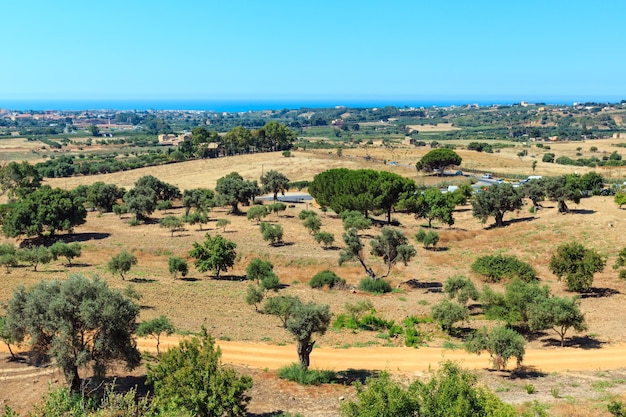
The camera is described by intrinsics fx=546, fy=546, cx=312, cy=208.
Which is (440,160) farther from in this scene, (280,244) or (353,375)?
(353,375)

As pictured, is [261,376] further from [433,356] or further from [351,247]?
[351,247]

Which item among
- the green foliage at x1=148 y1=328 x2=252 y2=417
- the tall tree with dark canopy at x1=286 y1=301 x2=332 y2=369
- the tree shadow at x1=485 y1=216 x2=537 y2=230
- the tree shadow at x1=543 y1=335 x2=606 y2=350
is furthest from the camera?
the tree shadow at x1=485 y1=216 x2=537 y2=230

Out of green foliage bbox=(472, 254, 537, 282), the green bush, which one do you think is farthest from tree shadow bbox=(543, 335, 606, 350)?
the green bush

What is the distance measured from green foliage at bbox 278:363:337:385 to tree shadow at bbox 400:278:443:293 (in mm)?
21245

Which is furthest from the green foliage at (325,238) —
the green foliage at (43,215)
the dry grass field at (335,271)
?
the green foliage at (43,215)

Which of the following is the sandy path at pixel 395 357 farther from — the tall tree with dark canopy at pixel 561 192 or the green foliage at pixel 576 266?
the tall tree with dark canopy at pixel 561 192

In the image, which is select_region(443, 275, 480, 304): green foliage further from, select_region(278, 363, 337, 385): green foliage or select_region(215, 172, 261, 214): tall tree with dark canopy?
select_region(215, 172, 261, 214): tall tree with dark canopy

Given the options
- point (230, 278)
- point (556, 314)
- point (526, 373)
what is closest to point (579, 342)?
point (556, 314)

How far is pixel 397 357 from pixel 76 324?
1696 cm

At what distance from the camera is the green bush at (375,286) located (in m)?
45.6

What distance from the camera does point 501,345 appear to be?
27.5 m

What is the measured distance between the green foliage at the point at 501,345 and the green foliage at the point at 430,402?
9.75m

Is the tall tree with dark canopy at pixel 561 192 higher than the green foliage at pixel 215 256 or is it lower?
higher

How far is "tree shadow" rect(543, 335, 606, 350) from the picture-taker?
1253 inches
